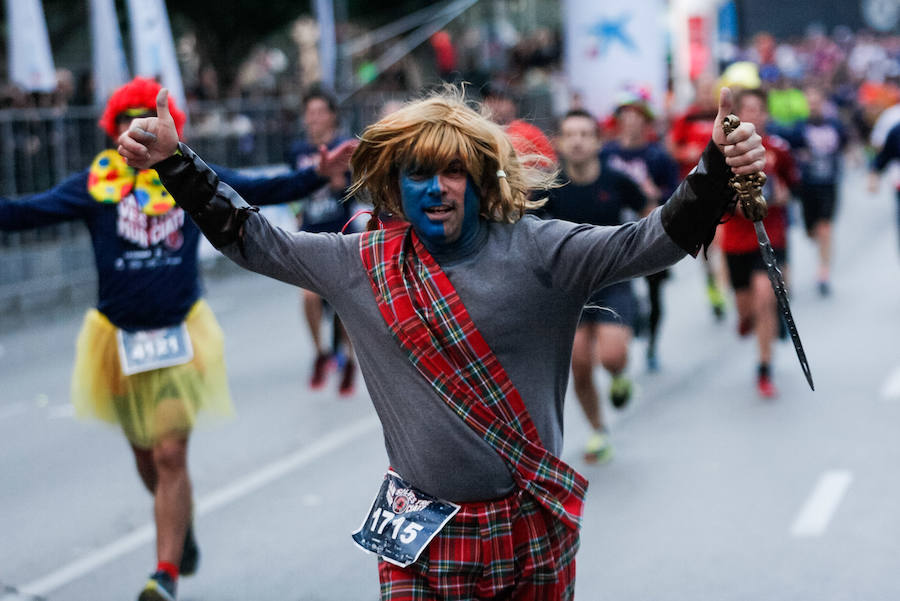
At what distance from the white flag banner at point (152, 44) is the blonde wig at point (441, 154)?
37.2ft

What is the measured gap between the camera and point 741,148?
2729 millimetres

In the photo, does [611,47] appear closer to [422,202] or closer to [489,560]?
[422,202]

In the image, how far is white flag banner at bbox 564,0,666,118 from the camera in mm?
16859

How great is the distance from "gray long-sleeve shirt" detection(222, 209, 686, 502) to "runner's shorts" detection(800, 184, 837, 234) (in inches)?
435

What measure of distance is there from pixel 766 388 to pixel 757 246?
98 centimetres

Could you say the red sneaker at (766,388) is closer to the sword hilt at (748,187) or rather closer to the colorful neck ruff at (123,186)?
the colorful neck ruff at (123,186)

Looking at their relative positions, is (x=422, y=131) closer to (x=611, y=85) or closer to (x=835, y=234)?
(x=611, y=85)

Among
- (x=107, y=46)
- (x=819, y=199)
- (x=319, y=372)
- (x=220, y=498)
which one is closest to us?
(x=220, y=498)

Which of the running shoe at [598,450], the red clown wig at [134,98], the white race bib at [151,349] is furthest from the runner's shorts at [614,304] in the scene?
the red clown wig at [134,98]

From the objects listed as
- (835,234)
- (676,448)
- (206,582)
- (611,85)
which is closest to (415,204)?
(206,582)

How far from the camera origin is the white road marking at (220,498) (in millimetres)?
5797

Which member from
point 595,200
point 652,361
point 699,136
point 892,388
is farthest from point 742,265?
point 699,136

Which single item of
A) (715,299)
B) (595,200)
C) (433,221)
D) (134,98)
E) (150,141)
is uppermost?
(150,141)

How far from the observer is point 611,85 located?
55.7 ft
